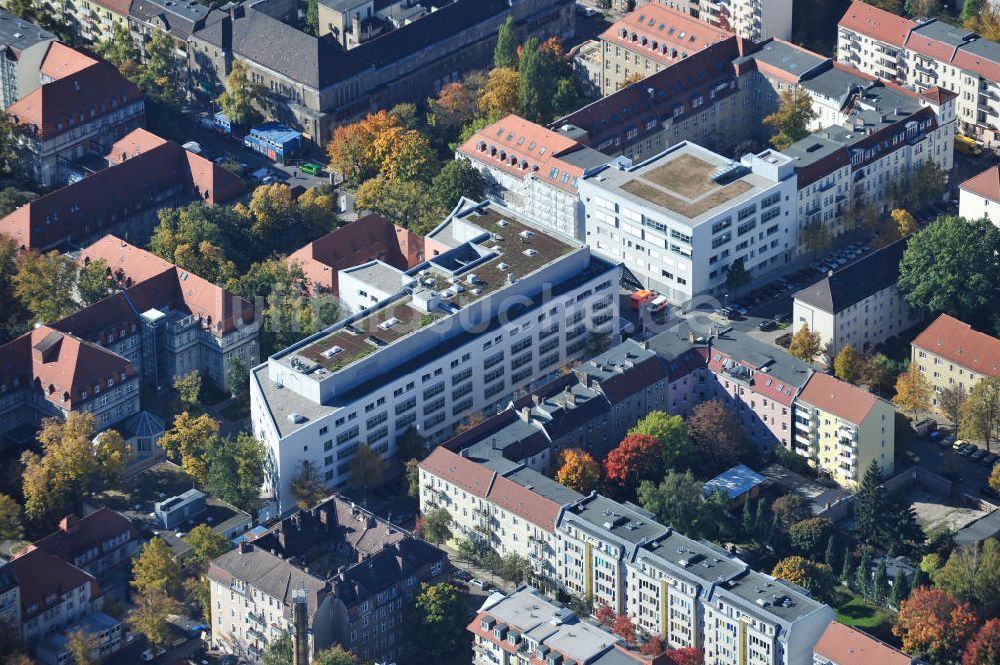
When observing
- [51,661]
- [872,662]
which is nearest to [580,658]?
[872,662]

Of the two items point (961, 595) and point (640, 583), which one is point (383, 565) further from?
point (961, 595)

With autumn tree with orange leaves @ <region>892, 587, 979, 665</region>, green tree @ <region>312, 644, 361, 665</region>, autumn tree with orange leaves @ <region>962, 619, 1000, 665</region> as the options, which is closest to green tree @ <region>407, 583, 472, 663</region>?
green tree @ <region>312, 644, 361, 665</region>

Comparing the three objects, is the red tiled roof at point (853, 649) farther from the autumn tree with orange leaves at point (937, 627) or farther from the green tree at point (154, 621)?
the green tree at point (154, 621)

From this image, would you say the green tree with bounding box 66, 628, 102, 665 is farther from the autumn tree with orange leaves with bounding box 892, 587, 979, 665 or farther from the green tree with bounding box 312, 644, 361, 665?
the autumn tree with orange leaves with bounding box 892, 587, 979, 665

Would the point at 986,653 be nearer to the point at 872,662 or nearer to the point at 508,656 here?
the point at 872,662

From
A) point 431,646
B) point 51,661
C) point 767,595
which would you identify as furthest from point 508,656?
point 51,661

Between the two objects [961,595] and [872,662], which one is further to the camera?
[961,595]

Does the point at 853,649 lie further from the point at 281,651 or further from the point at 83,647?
the point at 83,647
